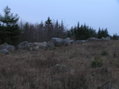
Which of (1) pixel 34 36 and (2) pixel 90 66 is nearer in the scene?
(2) pixel 90 66

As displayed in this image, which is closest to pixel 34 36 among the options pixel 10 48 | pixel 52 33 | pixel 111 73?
pixel 52 33

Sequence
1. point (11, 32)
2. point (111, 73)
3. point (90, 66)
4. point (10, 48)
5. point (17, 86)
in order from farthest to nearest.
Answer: point (11, 32)
point (10, 48)
point (90, 66)
point (111, 73)
point (17, 86)

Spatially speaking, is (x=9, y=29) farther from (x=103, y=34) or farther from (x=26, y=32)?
A: (x=103, y=34)

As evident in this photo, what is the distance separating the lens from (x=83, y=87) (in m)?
6.90

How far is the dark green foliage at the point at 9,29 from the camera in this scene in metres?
28.9

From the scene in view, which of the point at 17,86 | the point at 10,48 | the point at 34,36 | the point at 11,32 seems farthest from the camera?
the point at 34,36

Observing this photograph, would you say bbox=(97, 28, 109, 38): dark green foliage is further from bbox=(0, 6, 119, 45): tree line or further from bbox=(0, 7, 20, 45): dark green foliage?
bbox=(0, 7, 20, 45): dark green foliage

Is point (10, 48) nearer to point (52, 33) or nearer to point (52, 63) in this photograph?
point (52, 63)

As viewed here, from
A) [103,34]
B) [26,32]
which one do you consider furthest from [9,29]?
[103,34]

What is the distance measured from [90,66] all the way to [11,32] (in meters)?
20.3

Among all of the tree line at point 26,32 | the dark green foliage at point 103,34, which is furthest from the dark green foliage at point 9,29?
the dark green foliage at point 103,34

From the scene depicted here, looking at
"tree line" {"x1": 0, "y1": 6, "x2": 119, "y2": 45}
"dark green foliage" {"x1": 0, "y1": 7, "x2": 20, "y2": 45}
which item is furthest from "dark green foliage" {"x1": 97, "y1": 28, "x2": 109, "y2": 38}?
"dark green foliage" {"x1": 0, "y1": 7, "x2": 20, "y2": 45}

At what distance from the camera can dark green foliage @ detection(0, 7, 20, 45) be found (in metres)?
28.9

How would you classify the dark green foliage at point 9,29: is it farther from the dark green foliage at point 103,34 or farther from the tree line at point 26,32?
the dark green foliage at point 103,34
